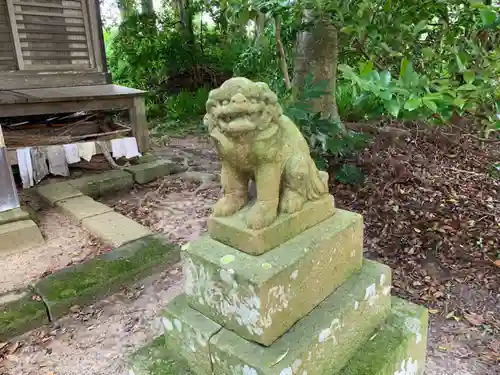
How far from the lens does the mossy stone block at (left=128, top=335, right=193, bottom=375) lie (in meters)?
1.58

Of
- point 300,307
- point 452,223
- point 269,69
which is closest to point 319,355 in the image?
point 300,307

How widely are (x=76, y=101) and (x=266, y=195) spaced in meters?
4.17

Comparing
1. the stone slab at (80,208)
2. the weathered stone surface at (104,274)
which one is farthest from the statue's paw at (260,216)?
the stone slab at (80,208)

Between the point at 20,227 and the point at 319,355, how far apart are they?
2.91 metres

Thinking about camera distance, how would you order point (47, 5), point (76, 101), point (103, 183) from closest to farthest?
point (103, 183)
point (76, 101)
point (47, 5)

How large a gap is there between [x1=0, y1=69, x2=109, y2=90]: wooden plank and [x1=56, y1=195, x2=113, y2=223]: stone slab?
2.18 meters

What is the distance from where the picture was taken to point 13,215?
11.6ft

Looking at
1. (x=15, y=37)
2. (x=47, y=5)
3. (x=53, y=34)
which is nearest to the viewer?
(x=15, y=37)

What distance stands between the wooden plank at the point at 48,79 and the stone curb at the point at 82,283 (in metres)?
3.43

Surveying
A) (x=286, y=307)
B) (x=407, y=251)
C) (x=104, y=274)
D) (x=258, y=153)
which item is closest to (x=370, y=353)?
(x=286, y=307)

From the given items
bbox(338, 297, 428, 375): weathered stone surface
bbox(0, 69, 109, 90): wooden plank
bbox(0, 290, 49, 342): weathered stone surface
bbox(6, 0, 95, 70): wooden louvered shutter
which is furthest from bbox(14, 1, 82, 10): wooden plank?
bbox(338, 297, 428, 375): weathered stone surface

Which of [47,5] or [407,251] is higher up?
[47,5]

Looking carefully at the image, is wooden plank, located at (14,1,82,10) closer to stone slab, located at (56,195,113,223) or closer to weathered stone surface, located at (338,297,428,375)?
stone slab, located at (56,195,113,223)

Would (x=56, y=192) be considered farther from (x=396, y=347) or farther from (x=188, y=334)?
(x=396, y=347)
